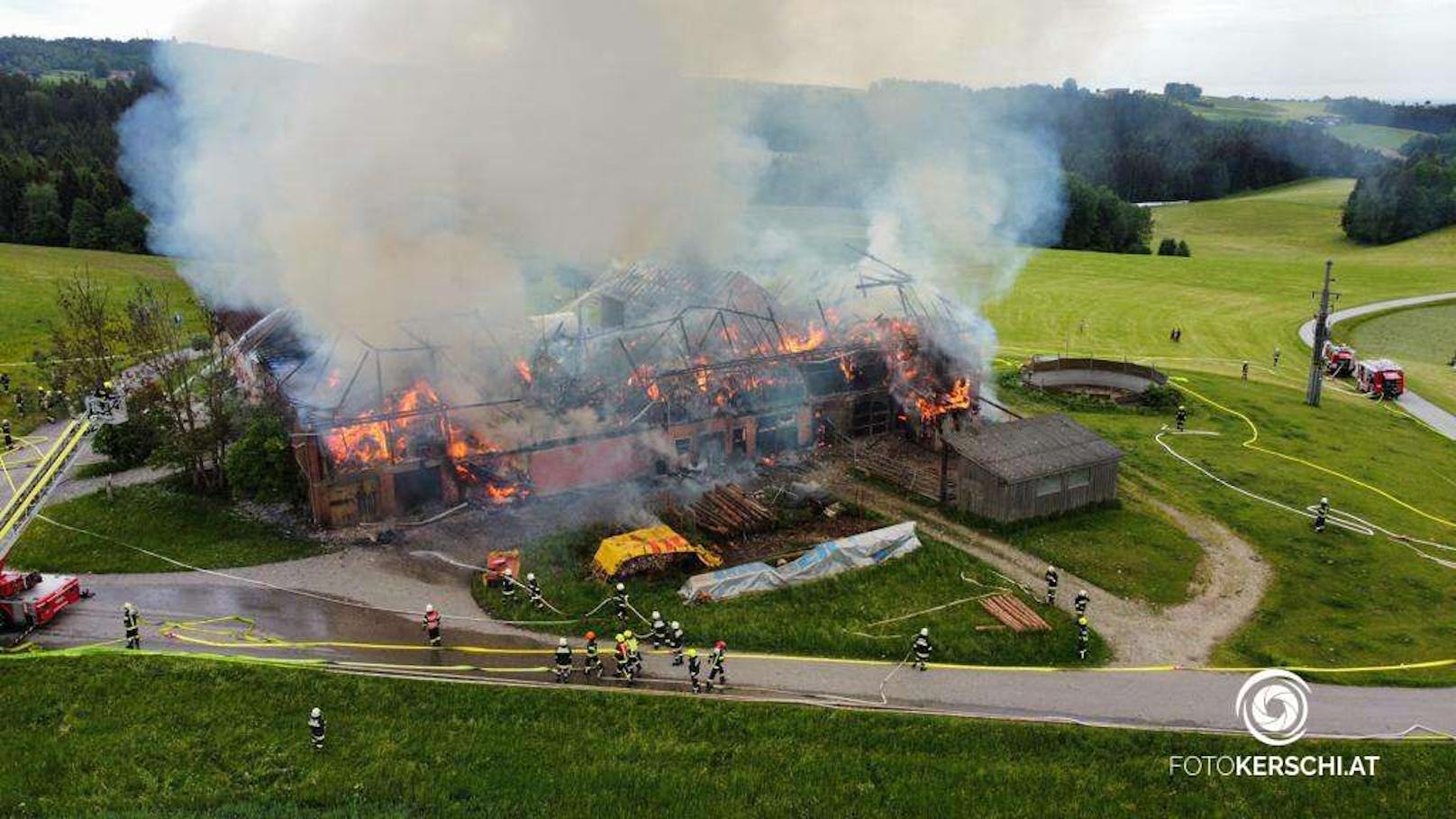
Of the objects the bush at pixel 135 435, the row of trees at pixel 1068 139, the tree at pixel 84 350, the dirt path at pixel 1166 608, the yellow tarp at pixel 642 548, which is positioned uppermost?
the row of trees at pixel 1068 139

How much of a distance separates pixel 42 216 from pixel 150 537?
65061 mm

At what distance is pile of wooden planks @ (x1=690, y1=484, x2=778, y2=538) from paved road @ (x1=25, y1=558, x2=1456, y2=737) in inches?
297

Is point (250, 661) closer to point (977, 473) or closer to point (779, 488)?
point (779, 488)

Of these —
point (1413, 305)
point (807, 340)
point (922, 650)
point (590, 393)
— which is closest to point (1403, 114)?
point (1413, 305)

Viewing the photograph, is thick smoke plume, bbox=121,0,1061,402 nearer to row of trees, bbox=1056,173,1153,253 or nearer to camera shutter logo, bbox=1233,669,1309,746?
camera shutter logo, bbox=1233,669,1309,746

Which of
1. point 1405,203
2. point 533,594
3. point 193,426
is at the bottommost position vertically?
point 533,594

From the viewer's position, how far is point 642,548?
27.4 meters

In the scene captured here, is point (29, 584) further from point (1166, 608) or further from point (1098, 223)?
point (1098, 223)

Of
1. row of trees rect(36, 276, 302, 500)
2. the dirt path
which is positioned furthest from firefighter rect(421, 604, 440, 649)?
the dirt path

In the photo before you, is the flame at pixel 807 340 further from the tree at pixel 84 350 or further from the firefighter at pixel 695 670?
the tree at pixel 84 350

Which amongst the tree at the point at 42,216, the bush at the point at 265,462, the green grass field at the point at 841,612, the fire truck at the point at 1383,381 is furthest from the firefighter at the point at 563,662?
the tree at the point at 42,216

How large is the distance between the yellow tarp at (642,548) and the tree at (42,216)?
75.6 metres

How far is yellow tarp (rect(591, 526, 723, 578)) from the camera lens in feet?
89.1

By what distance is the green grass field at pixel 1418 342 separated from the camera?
175ft
